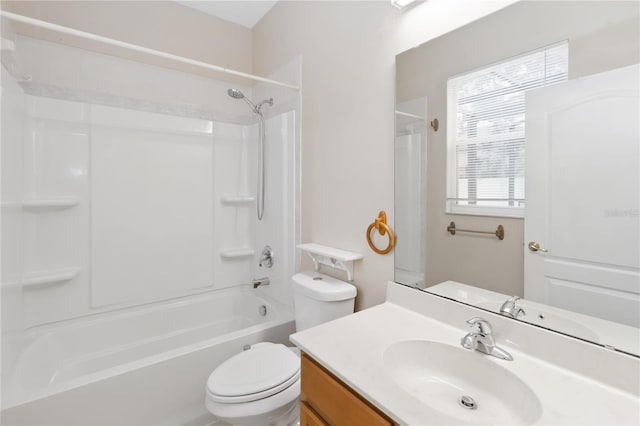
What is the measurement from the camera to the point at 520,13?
3.13ft

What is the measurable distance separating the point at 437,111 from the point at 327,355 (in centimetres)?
97

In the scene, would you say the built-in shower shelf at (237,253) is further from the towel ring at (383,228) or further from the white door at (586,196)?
the white door at (586,196)

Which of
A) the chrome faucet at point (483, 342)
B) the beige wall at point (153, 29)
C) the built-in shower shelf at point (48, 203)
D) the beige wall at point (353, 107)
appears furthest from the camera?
the beige wall at point (153, 29)

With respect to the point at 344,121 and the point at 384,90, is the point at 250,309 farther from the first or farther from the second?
the point at 384,90

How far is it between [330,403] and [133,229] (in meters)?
1.83

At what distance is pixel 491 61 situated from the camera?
3.36 ft

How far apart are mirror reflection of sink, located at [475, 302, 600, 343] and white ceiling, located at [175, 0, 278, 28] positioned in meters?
2.42

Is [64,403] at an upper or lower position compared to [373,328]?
lower

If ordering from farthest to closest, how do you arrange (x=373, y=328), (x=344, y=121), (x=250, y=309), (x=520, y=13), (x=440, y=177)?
(x=250, y=309)
(x=344, y=121)
(x=440, y=177)
(x=373, y=328)
(x=520, y=13)

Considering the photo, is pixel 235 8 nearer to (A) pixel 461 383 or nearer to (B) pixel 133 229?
(B) pixel 133 229

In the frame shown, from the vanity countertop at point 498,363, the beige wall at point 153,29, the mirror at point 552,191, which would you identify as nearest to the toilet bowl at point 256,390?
the vanity countertop at point 498,363

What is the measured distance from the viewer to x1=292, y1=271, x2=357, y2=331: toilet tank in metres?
1.49

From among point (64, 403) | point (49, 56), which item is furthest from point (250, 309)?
point (49, 56)

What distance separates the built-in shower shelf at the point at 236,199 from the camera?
7.90 ft
